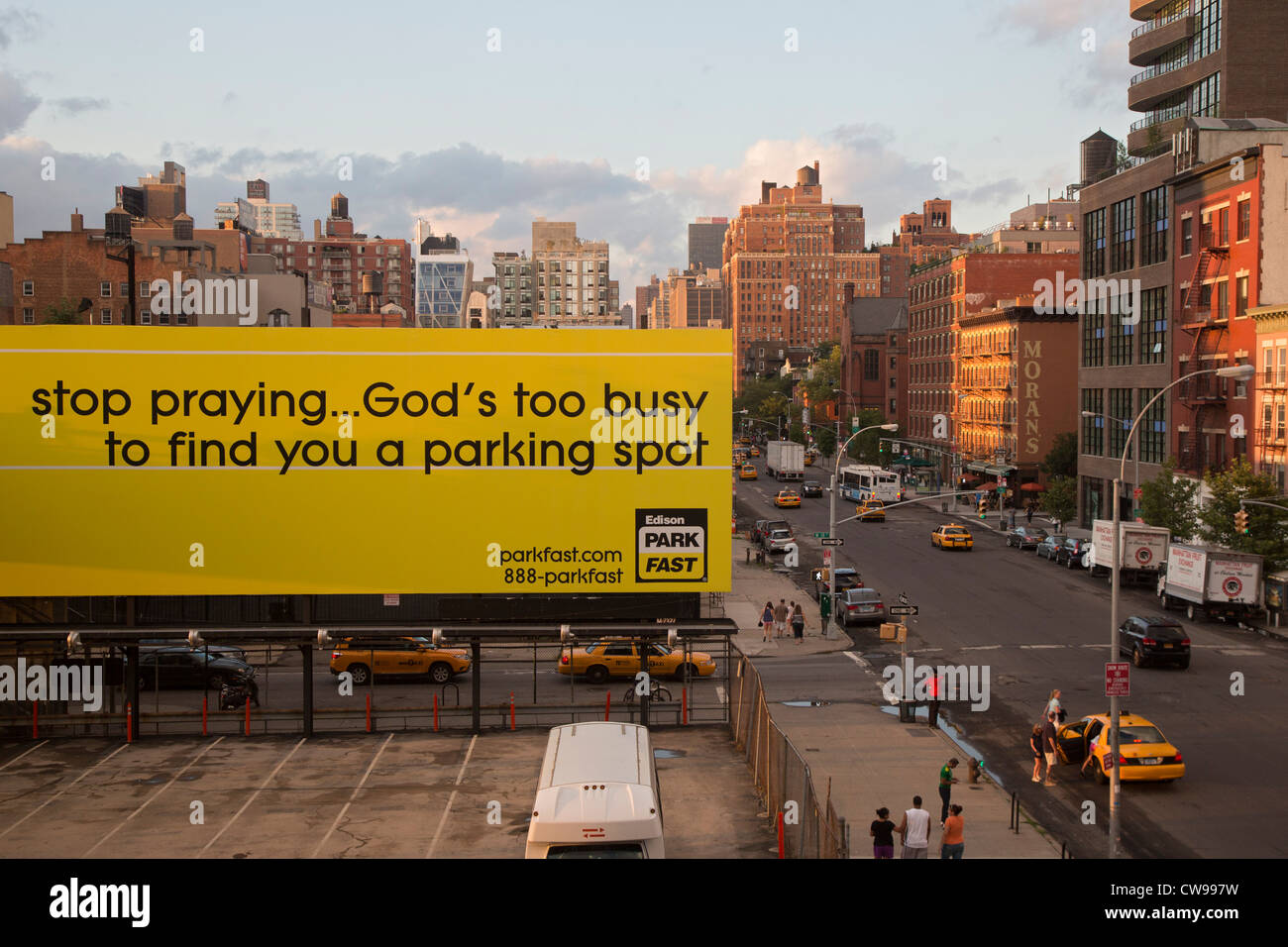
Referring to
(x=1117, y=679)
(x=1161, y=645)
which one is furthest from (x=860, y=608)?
(x=1117, y=679)

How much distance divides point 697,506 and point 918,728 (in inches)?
338

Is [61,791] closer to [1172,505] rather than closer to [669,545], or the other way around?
[669,545]

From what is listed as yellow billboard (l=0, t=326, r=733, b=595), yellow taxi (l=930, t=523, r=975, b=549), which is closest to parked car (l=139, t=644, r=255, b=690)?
yellow billboard (l=0, t=326, r=733, b=595)

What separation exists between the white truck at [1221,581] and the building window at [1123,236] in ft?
99.5

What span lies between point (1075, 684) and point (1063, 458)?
53995 millimetres

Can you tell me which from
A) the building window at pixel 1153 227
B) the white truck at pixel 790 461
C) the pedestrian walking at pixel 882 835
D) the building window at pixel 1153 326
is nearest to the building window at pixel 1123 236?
the building window at pixel 1153 227

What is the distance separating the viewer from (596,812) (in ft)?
49.2

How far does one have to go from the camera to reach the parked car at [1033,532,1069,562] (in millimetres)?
58594

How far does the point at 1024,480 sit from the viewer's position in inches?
3563

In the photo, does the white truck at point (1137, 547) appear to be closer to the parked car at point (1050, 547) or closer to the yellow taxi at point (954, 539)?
the parked car at point (1050, 547)

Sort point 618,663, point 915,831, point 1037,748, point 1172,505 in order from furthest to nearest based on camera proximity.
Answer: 1. point 1172,505
2. point 618,663
3. point 1037,748
4. point 915,831

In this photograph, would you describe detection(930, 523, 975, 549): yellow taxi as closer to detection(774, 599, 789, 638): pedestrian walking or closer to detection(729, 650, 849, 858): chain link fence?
detection(774, 599, 789, 638): pedestrian walking

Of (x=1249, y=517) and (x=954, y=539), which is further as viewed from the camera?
(x=954, y=539)
